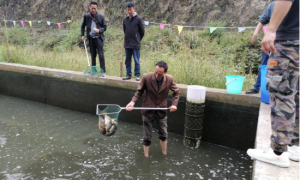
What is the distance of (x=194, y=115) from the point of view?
15.9 feet

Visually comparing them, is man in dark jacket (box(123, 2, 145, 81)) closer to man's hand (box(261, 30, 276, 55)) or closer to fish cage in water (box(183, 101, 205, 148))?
fish cage in water (box(183, 101, 205, 148))

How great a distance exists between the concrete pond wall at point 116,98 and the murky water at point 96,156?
0.99 ft

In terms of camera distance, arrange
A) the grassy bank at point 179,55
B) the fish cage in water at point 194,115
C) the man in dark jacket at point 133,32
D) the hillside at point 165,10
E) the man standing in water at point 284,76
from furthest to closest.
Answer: the hillside at point 165,10
the grassy bank at point 179,55
the man in dark jacket at point 133,32
the fish cage in water at point 194,115
the man standing in water at point 284,76

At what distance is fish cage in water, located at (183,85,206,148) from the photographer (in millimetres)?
4777

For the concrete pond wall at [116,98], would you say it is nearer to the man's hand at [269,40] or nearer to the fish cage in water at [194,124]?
the fish cage in water at [194,124]

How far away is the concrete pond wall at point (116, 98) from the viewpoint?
4.87 metres

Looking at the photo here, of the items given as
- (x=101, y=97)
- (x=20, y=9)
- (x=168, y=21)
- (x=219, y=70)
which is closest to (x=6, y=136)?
(x=101, y=97)

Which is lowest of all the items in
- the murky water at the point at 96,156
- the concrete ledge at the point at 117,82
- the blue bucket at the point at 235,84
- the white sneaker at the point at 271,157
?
the murky water at the point at 96,156

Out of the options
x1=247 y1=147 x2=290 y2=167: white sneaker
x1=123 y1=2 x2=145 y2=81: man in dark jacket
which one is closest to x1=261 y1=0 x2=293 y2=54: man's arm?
x1=247 y1=147 x2=290 y2=167: white sneaker

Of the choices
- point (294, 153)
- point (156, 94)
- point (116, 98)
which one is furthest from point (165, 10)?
point (294, 153)

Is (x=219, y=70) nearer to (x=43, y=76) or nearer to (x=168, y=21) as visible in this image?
(x=43, y=76)

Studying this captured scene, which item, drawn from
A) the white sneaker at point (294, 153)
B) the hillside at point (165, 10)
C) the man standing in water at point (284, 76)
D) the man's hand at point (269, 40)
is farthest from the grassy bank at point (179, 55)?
the man's hand at point (269, 40)

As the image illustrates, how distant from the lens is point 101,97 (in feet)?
21.9

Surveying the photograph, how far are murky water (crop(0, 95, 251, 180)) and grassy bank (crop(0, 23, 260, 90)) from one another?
1895 millimetres
